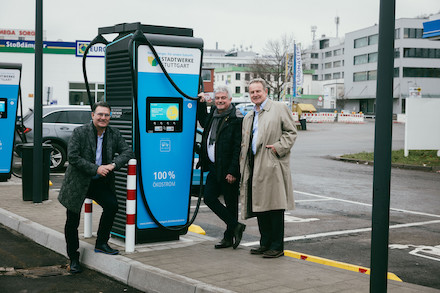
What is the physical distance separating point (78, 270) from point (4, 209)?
387cm

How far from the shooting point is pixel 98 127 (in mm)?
6379

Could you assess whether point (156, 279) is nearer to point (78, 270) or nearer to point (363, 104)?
point (78, 270)

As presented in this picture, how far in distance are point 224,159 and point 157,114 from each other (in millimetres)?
971

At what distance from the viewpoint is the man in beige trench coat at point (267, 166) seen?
6.36 meters

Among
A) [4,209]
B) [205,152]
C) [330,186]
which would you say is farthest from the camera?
[330,186]

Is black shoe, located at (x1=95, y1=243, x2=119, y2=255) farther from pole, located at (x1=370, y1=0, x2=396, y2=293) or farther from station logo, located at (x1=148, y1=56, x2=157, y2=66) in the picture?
pole, located at (x1=370, y1=0, x2=396, y2=293)

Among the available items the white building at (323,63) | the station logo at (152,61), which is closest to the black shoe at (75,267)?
the station logo at (152,61)

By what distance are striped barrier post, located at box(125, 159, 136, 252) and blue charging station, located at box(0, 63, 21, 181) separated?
26.1 ft

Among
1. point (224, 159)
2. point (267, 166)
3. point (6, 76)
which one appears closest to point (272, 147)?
→ point (267, 166)

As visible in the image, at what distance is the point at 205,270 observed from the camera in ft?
19.2

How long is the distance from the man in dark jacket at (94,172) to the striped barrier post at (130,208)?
13 cm

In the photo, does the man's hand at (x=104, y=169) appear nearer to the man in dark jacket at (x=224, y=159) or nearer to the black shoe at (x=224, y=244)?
the man in dark jacket at (x=224, y=159)

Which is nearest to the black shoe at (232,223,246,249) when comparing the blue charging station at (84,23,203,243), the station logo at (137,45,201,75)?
the blue charging station at (84,23,203,243)

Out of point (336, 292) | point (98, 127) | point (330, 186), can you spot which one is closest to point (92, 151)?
point (98, 127)
